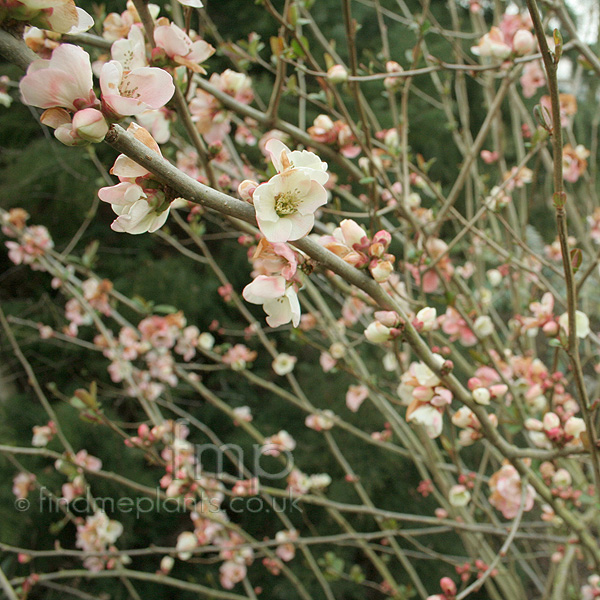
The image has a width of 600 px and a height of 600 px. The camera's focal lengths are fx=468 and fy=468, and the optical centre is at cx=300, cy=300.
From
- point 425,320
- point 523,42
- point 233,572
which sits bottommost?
point 233,572

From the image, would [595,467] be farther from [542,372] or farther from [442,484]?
[442,484]

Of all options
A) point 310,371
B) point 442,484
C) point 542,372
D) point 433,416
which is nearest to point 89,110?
point 433,416

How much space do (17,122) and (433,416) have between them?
119 inches

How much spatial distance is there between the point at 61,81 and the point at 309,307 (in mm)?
1279

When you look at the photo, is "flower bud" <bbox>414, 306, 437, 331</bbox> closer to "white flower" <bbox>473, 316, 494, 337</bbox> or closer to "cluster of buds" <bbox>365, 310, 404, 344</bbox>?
"cluster of buds" <bbox>365, 310, 404, 344</bbox>

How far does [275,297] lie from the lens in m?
0.51

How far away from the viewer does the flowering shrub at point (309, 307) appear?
0.49 metres

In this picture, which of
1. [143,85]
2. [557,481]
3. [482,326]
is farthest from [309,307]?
[143,85]

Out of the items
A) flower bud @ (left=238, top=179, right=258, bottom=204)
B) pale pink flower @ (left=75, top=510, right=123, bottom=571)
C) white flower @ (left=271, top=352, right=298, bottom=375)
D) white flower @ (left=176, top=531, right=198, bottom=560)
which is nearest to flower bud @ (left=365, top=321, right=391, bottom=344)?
flower bud @ (left=238, top=179, right=258, bottom=204)

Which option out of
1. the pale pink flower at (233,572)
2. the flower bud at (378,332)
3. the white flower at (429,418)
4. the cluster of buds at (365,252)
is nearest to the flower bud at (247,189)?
the cluster of buds at (365,252)

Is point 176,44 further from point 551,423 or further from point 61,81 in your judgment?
point 551,423

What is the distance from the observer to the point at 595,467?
2.16 ft

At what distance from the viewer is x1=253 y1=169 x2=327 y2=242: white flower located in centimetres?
44

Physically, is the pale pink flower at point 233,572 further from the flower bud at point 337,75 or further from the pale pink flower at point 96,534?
the flower bud at point 337,75
